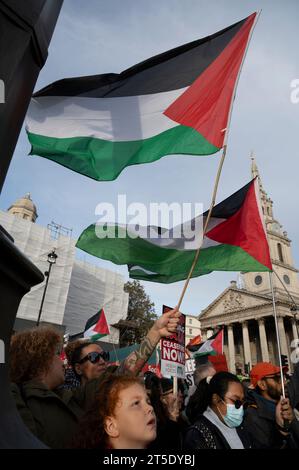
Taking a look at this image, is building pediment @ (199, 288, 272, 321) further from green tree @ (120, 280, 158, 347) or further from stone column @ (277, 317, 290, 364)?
green tree @ (120, 280, 158, 347)

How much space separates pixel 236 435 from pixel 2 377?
2.56 meters

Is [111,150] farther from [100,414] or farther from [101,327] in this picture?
[101,327]

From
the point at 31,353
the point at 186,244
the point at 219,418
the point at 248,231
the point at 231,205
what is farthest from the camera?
the point at 231,205

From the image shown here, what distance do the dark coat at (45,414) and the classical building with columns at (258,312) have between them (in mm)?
45773

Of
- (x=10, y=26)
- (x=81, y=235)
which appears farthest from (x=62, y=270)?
(x=10, y=26)

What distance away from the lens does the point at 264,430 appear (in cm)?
376

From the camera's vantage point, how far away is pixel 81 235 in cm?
517

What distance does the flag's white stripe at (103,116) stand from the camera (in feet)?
13.8

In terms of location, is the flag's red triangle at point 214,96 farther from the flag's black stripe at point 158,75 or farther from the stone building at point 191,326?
the stone building at point 191,326

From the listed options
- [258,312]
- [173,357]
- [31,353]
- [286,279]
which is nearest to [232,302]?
[258,312]

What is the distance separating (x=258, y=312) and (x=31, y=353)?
49728mm

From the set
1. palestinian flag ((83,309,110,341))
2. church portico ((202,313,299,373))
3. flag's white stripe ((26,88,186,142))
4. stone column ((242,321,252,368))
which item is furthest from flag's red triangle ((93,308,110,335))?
stone column ((242,321,252,368))

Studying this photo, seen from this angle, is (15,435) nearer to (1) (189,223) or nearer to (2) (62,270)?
(1) (189,223)

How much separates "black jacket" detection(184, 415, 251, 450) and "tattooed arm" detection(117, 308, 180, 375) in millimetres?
668
